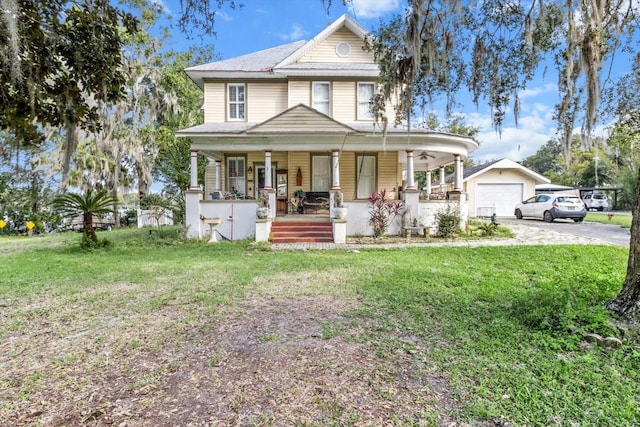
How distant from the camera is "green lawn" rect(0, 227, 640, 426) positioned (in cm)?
233

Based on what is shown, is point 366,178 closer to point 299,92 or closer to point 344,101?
point 344,101

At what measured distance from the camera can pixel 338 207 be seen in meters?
11.2

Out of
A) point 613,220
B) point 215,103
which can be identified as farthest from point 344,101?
point 613,220

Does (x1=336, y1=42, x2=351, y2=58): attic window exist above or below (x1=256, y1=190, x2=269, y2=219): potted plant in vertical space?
above

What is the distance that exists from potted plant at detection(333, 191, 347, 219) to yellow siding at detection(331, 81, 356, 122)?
4.16m

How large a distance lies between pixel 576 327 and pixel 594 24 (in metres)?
3.35

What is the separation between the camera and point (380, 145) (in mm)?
12344

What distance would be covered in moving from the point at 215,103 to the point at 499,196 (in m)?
18.0

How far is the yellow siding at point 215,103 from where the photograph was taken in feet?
46.4

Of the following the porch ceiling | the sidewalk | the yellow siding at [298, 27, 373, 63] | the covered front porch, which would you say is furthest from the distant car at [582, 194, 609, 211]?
the yellow siding at [298, 27, 373, 63]

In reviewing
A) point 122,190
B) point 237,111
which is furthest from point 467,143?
point 122,190

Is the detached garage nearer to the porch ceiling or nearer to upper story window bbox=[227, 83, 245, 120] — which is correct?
the porch ceiling

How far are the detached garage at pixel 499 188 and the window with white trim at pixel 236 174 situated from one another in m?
14.5

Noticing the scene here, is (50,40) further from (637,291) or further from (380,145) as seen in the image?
(380,145)
